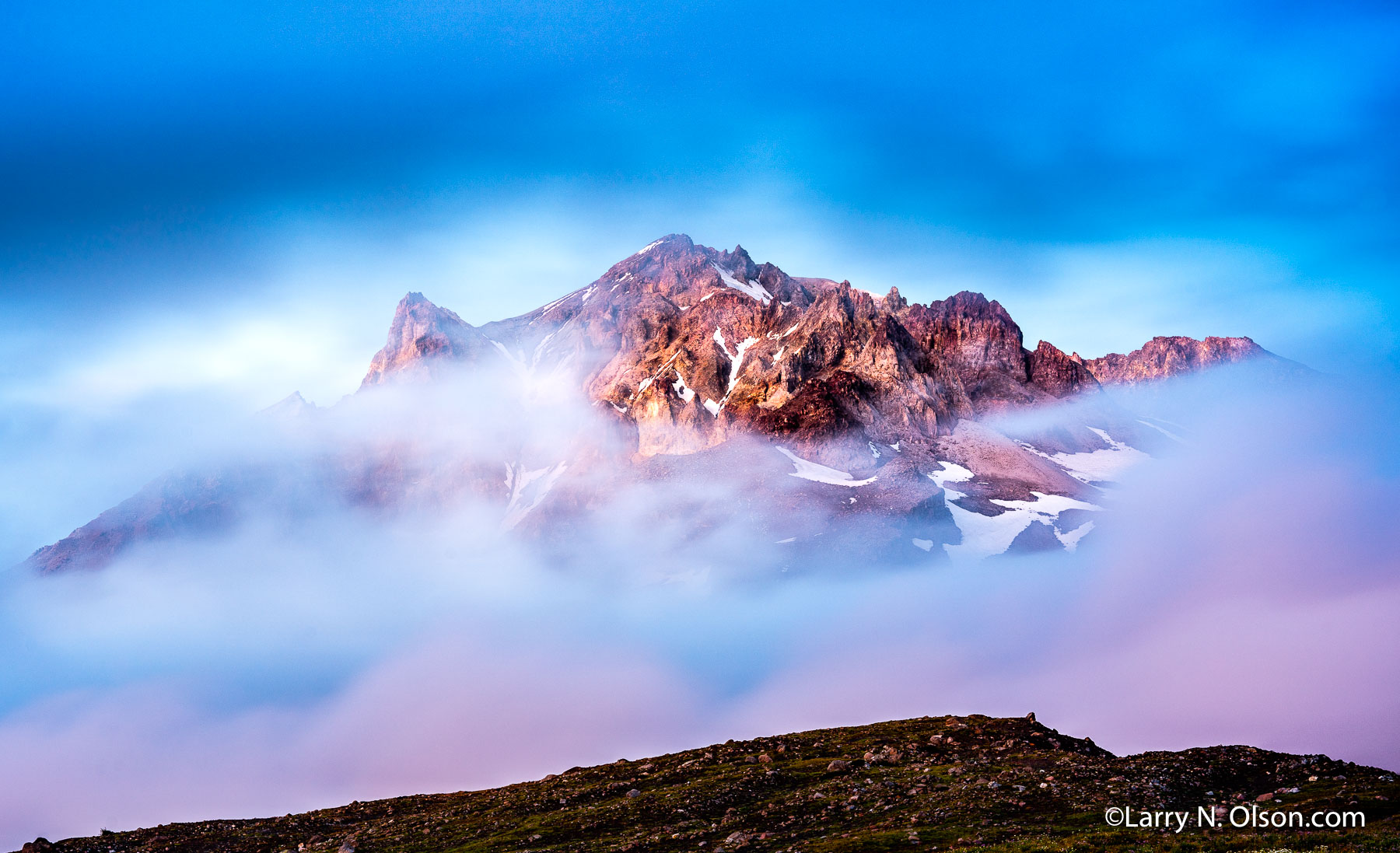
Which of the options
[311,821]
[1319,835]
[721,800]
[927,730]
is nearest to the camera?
[1319,835]

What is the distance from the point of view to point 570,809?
243 ft

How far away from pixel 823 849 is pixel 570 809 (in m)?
27.8

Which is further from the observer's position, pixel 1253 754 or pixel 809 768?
pixel 809 768

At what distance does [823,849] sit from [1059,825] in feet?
43.8

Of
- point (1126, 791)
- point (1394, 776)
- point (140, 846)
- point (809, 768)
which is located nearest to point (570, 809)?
point (809, 768)

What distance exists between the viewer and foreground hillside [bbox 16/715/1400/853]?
52.2 metres

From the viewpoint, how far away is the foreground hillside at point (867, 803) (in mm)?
52219

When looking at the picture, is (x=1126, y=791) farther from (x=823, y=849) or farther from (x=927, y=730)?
(x=927, y=730)

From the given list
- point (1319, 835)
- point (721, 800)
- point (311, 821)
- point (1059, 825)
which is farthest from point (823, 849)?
point (311, 821)

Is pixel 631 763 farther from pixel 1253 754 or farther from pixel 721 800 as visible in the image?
pixel 1253 754

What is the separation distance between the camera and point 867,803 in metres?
64.3

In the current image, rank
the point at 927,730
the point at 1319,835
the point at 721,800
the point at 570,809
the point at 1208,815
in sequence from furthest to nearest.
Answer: the point at 927,730 → the point at 570,809 → the point at 721,800 → the point at 1208,815 → the point at 1319,835

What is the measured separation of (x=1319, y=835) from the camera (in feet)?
144

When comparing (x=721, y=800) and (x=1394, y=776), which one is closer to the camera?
(x=1394, y=776)
